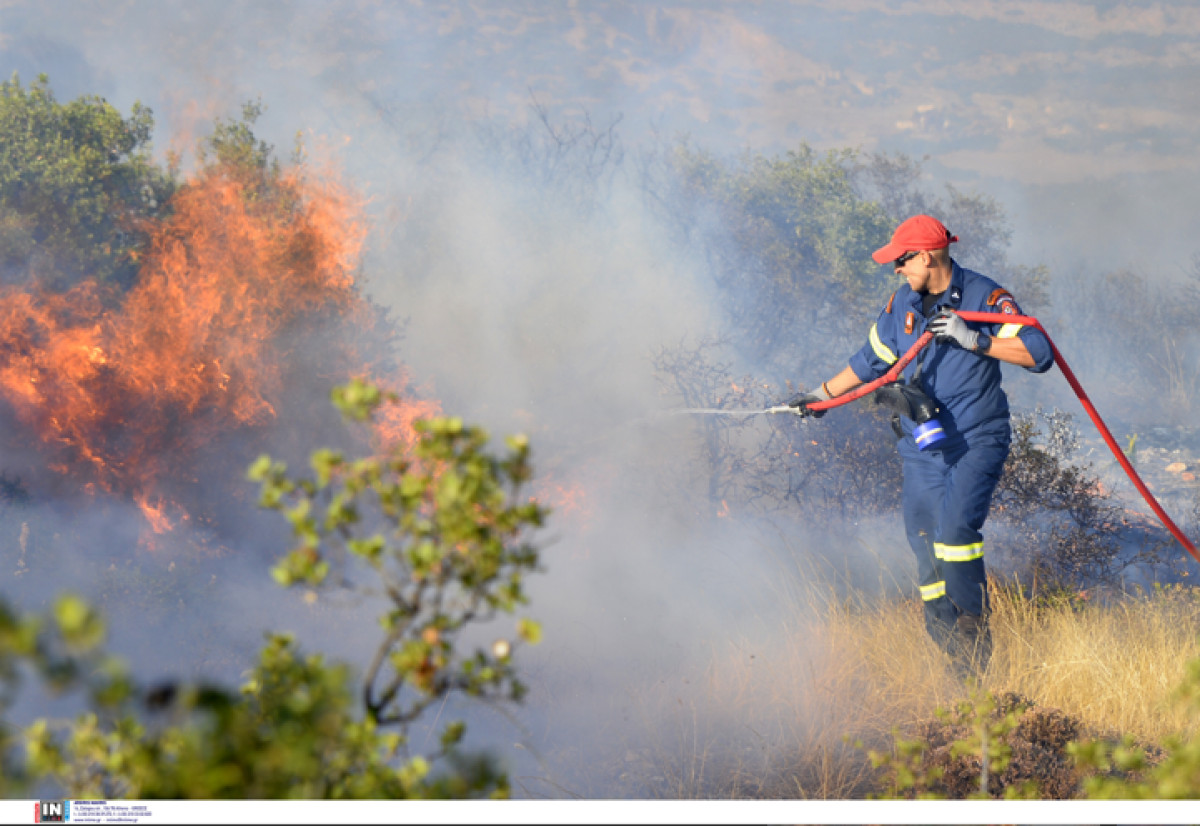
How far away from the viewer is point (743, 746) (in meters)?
3.92

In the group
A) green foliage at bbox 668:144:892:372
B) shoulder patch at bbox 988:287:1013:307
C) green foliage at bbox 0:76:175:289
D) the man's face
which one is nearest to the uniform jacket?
shoulder patch at bbox 988:287:1013:307

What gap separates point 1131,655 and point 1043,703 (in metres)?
0.63

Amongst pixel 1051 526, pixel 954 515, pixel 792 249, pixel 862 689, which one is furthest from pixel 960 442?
pixel 792 249

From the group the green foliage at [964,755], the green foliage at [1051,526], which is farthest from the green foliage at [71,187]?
the green foliage at [1051,526]

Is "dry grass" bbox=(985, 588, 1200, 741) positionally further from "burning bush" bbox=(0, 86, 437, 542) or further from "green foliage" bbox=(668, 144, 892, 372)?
"green foliage" bbox=(668, 144, 892, 372)

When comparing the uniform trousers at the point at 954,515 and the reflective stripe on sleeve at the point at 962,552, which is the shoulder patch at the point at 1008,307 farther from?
the reflective stripe on sleeve at the point at 962,552

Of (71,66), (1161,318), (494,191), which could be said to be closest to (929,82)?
(1161,318)

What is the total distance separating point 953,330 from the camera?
3.67m

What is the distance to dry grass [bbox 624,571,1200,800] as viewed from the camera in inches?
144

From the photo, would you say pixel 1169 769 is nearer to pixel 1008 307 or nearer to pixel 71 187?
pixel 1008 307

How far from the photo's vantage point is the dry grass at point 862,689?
3646 millimetres

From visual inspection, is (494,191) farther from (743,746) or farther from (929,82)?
(929,82)

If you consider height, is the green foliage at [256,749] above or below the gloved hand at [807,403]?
below

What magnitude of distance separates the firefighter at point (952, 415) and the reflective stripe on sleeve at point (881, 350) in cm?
4
